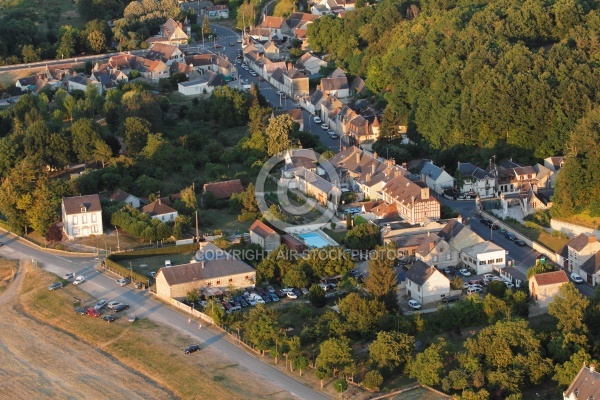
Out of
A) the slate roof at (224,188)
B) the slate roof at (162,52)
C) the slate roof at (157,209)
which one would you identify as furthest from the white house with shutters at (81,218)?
the slate roof at (162,52)

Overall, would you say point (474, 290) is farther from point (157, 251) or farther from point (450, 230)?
point (157, 251)

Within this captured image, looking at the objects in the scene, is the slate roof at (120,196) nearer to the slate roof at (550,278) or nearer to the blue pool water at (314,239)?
the blue pool water at (314,239)

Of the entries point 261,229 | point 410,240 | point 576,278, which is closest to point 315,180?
point 261,229

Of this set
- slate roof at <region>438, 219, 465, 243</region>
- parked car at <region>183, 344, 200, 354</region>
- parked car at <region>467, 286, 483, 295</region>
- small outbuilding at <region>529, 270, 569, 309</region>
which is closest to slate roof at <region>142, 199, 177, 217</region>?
slate roof at <region>438, 219, 465, 243</region>

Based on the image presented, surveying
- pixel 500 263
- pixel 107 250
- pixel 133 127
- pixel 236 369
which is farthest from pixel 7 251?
pixel 500 263

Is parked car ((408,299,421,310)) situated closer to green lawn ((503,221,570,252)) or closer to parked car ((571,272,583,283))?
parked car ((571,272,583,283))
